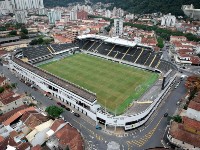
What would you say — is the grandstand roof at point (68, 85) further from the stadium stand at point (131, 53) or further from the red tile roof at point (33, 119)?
the stadium stand at point (131, 53)

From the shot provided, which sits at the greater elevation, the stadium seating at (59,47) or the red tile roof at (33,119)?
the stadium seating at (59,47)

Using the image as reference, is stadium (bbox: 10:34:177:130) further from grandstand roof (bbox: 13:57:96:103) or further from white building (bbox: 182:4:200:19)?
white building (bbox: 182:4:200:19)

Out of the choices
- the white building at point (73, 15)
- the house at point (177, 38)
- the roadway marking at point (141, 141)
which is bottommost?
the roadway marking at point (141, 141)

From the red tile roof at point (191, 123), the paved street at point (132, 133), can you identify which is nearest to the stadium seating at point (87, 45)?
the paved street at point (132, 133)

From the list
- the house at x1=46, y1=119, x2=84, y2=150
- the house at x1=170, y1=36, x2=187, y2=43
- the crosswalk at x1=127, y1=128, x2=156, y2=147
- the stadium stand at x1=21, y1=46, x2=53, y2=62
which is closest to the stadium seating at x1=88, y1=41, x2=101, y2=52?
the stadium stand at x1=21, y1=46, x2=53, y2=62

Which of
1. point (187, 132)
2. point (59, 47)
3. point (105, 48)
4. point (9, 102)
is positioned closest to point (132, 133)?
point (187, 132)

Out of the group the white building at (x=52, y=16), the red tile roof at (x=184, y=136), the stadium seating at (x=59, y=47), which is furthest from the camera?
the white building at (x=52, y=16)
